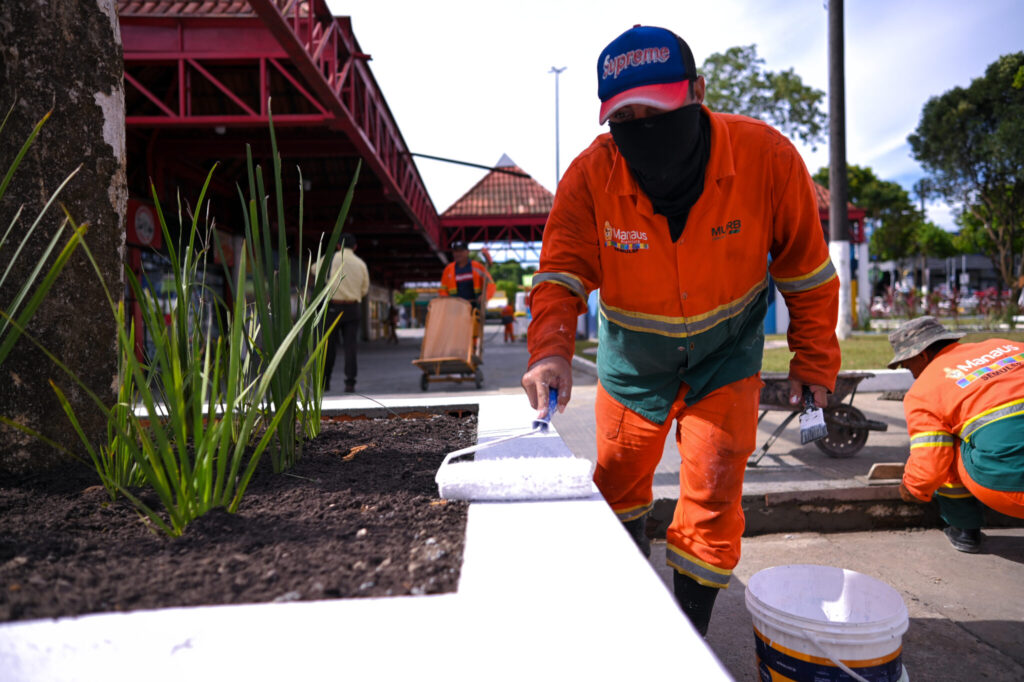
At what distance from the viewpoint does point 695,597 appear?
1887mm

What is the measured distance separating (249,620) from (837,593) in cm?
157

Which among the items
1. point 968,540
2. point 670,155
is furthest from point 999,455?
point 670,155

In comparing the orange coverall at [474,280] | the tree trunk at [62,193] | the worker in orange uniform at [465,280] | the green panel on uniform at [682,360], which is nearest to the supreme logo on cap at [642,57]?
the green panel on uniform at [682,360]

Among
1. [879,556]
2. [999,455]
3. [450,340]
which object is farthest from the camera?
[450,340]

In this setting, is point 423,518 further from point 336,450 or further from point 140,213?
point 140,213

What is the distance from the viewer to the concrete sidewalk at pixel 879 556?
79.0 inches

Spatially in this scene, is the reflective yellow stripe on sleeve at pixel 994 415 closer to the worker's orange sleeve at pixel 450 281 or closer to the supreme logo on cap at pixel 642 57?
the supreme logo on cap at pixel 642 57

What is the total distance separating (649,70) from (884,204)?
1784 inches

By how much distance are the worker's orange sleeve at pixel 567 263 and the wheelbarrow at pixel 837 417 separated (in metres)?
2.59

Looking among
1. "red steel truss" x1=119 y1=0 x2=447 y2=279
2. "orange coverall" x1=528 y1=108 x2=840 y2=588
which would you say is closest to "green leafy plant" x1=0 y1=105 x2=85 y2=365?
"orange coverall" x1=528 y1=108 x2=840 y2=588

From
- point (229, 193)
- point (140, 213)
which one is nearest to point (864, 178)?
point (229, 193)

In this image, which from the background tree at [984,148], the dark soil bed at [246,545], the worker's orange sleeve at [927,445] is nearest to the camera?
the dark soil bed at [246,545]

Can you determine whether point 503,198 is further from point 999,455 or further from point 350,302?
point 999,455

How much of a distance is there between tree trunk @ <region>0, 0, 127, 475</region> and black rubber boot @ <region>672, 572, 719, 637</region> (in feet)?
6.17
